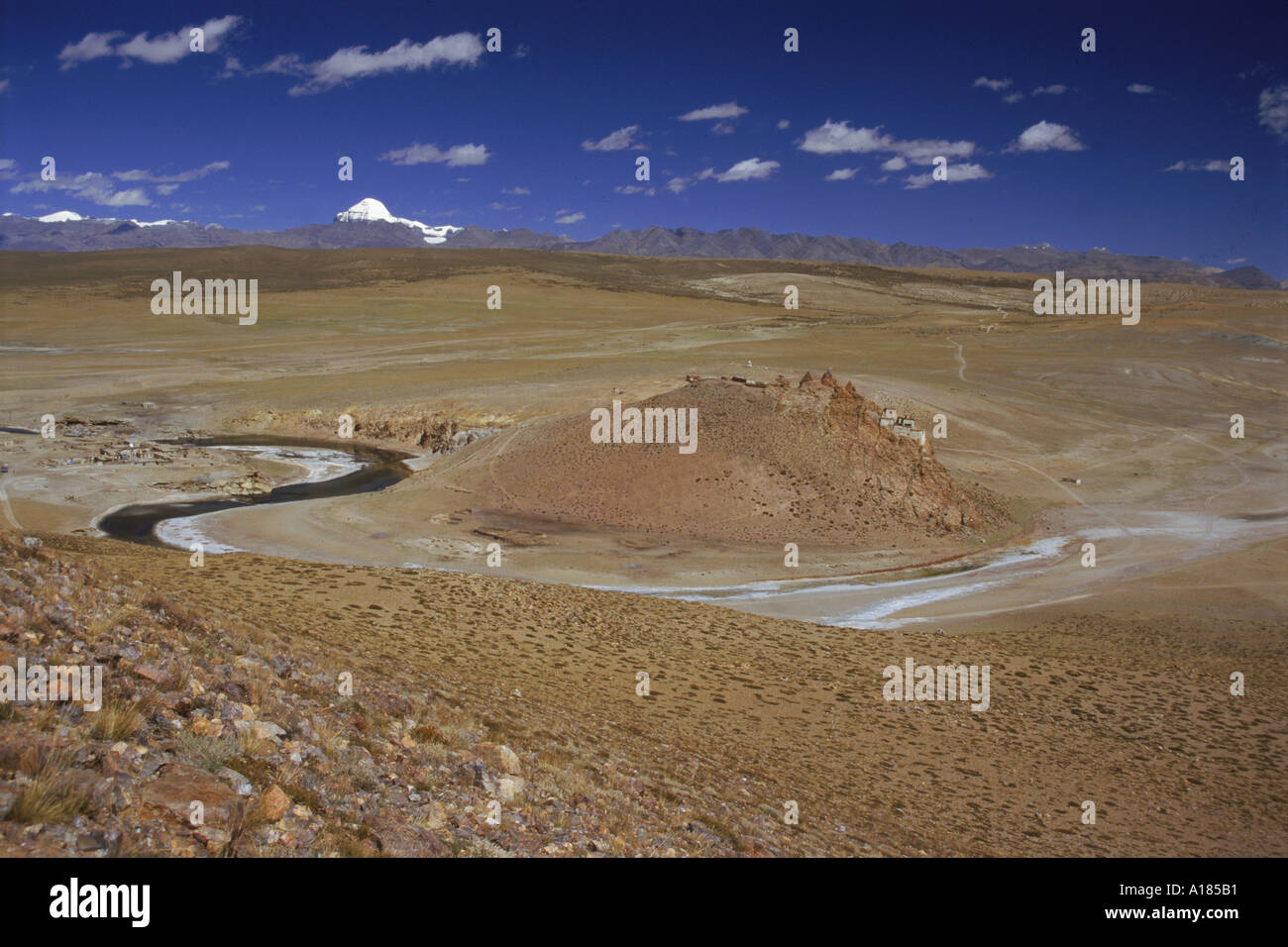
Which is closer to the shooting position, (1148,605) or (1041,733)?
(1041,733)

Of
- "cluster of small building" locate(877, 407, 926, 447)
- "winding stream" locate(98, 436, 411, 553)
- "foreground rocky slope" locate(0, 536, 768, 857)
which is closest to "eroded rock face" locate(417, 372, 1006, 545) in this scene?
"cluster of small building" locate(877, 407, 926, 447)

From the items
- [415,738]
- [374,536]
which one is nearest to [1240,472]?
[374,536]

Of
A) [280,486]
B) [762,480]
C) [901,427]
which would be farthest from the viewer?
[280,486]

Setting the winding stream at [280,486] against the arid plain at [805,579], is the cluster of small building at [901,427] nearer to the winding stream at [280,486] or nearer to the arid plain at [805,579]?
the arid plain at [805,579]

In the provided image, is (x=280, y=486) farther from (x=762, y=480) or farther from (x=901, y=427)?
(x=901, y=427)

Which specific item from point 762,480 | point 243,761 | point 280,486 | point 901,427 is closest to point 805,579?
point 762,480

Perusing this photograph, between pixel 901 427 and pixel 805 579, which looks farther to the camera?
pixel 901 427

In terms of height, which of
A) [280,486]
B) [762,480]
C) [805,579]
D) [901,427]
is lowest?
[805,579]
